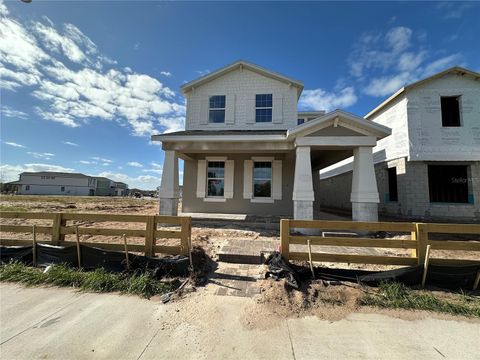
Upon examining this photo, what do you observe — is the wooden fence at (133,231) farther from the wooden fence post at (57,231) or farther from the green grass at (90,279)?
the green grass at (90,279)

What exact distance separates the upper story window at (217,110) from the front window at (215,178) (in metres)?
2.17

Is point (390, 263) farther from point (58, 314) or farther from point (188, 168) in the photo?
point (188, 168)

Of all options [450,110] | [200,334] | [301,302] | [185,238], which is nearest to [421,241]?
[301,302]

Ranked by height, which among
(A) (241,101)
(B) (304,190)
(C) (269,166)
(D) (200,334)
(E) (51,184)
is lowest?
(D) (200,334)

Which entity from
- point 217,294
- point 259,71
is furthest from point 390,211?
point 217,294

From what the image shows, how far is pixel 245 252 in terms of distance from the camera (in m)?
5.20

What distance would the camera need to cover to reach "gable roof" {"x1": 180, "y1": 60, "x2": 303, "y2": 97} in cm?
1072

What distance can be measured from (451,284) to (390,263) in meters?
0.98

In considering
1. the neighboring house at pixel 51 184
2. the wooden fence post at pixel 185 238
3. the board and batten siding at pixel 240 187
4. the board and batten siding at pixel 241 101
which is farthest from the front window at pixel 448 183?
the neighboring house at pixel 51 184

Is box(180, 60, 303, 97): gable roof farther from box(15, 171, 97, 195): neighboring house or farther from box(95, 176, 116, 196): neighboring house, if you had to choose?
box(95, 176, 116, 196): neighboring house

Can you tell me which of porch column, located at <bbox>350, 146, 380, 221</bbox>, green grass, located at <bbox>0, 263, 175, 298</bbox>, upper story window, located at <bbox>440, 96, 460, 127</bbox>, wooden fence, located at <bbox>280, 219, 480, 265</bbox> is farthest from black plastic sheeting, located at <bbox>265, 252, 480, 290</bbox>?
upper story window, located at <bbox>440, 96, 460, 127</bbox>

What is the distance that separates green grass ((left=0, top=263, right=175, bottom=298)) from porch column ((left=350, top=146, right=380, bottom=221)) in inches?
254

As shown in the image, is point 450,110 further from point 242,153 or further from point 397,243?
point 397,243

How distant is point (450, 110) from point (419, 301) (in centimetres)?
1246
